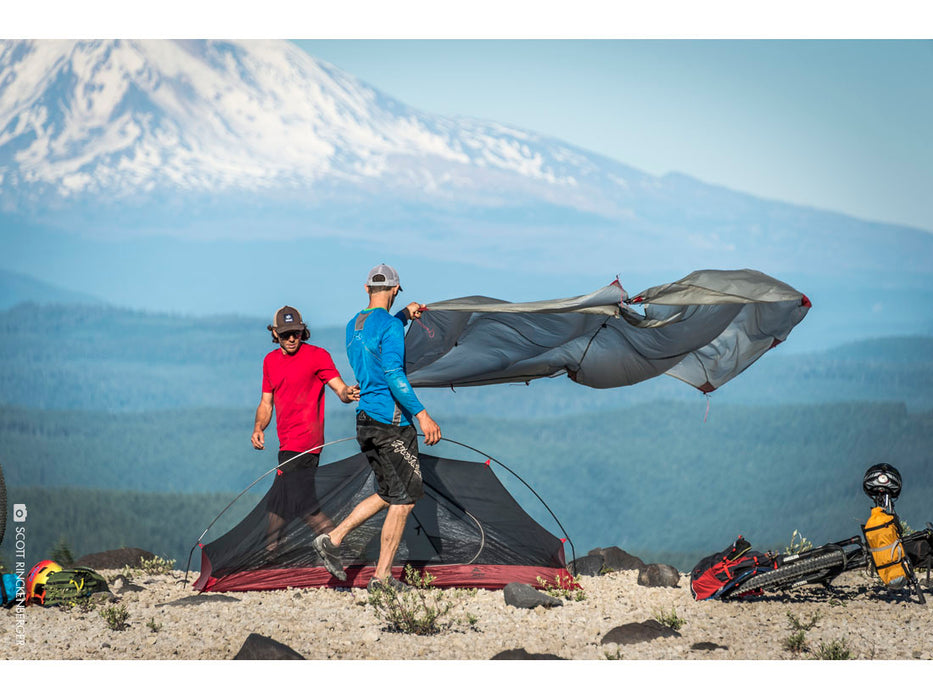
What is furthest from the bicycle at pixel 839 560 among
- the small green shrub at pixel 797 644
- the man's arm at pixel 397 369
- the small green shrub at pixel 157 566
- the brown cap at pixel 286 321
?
the small green shrub at pixel 157 566

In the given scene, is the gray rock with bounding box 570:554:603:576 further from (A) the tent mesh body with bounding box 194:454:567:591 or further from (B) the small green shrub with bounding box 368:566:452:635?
(B) the small green shrub with bounding box 368:566:452:635

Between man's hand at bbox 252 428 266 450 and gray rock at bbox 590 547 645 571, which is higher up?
man's hand at bbox 252 428 266 450

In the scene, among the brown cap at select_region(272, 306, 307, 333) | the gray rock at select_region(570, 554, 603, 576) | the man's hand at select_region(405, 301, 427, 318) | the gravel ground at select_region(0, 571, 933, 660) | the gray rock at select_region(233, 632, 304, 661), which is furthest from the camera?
the gray rock at select_region(570, 554, 603, 576)

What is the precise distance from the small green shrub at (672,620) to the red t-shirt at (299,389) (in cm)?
230

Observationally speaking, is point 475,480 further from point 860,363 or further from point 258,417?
point 860,363

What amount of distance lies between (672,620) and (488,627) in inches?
39.7

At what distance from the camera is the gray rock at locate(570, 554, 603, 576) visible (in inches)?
284

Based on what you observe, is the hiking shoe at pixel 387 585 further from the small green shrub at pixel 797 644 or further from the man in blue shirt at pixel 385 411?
the small green shrub at pixel 797 644

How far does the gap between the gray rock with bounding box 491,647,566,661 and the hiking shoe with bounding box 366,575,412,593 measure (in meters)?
0.97

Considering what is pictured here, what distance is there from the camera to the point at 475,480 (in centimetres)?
682

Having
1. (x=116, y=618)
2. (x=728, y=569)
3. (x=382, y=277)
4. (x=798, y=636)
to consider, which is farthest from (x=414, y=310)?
(x=798, y=636)

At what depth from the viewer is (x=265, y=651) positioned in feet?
15.8

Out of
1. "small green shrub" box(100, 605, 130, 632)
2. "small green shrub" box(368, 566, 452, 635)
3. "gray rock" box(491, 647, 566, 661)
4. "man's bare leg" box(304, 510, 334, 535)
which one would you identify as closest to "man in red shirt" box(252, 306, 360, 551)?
"man's bare leg" box(304, 510, 334, 535)

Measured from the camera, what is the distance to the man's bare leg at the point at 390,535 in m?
5.72
